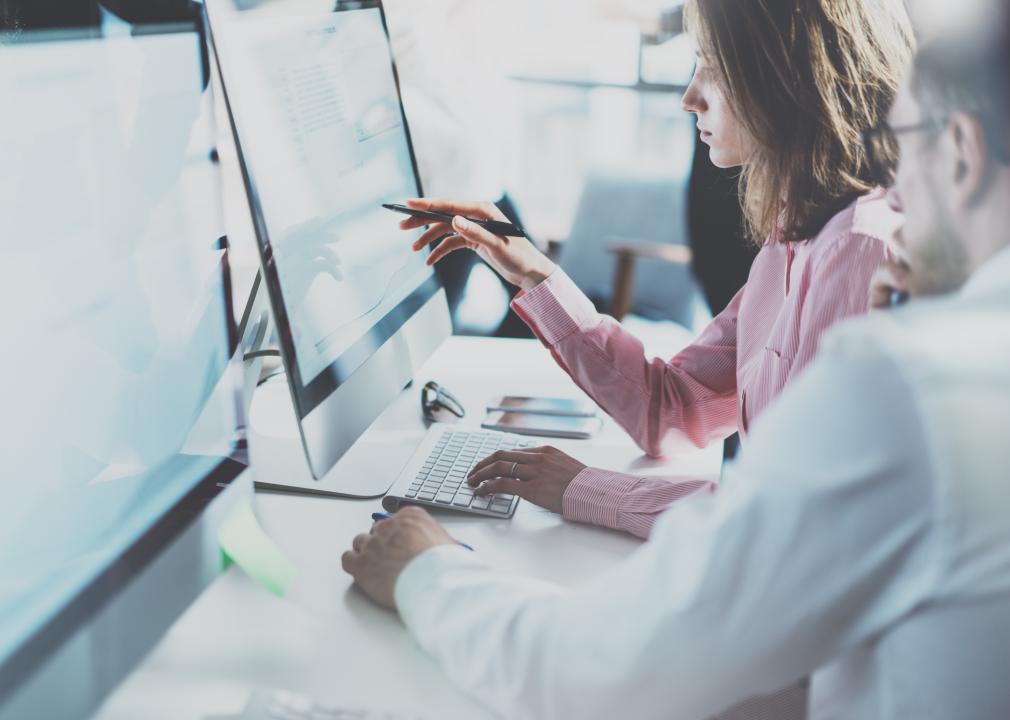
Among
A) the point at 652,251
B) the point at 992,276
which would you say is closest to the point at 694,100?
the point at 992,276

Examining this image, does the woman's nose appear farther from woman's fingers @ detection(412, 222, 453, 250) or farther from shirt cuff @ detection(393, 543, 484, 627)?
shirt cuff @ detection(393, 543, 484, 627)

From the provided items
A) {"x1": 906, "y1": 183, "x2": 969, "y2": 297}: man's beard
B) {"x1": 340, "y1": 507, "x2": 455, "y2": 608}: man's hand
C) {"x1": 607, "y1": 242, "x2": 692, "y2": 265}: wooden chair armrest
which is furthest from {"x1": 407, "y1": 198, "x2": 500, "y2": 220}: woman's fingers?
{"x1": 607, "y1": 242, "x2": 692, "y2": 265}: wooden chair armrest

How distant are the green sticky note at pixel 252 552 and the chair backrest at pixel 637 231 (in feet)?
7.00

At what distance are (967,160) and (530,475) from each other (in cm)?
54

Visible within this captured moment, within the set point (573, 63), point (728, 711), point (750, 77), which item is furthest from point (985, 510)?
point (573, 63)

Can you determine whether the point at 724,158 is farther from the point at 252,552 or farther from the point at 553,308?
the point at 252,552

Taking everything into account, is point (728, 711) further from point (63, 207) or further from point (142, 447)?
point (63, 207)

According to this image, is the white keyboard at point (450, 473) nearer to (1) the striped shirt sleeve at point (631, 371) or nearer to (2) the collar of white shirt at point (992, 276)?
(1) the striped shirt sleeve at point (631, 371)

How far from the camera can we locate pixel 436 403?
1223 millimetres

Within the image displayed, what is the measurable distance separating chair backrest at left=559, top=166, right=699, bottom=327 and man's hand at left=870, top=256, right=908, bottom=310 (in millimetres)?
2026

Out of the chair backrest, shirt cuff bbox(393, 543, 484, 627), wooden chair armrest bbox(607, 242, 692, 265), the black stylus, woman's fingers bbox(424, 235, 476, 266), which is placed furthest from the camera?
the chair backrest

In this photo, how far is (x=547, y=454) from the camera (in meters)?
0.99

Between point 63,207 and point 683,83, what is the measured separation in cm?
345

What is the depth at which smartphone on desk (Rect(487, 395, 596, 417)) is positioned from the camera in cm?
125
